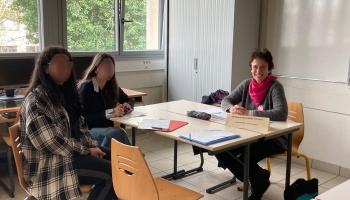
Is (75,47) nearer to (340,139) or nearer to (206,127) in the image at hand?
(206,127)

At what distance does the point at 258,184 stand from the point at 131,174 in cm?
128

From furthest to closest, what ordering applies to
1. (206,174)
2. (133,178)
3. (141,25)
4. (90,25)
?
(141,25)
(90,25)
(206,174)
(133,178)

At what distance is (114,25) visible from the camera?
453 centimetres

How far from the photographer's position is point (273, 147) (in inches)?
109

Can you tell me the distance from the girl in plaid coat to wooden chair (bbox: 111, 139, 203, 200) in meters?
0.27

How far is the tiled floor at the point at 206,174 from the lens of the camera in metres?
3.05

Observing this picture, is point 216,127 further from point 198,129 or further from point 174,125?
point 174,125

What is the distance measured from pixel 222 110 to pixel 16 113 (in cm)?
164

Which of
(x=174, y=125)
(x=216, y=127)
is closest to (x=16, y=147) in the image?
(x=174, y=125)

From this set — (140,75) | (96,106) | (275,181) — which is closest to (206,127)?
(96,106)

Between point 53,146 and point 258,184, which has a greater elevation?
point 53,146

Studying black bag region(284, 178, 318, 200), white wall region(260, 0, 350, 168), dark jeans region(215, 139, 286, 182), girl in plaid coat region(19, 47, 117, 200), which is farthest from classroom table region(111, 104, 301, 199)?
white wall region(260, 0, 350, 168)

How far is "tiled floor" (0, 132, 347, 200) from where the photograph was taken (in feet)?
10.0

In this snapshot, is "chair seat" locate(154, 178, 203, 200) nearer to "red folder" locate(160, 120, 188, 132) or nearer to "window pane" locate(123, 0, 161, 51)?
"red folder" locate(160, 120, 188, 132)
